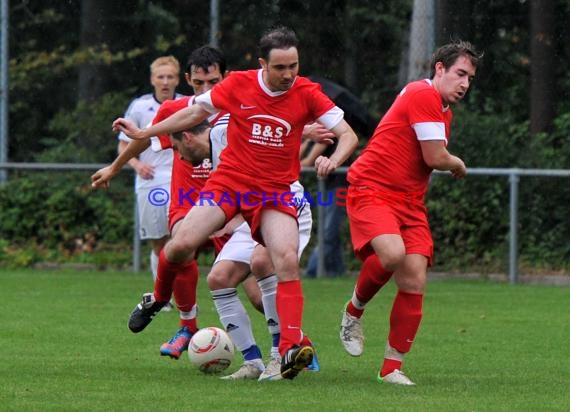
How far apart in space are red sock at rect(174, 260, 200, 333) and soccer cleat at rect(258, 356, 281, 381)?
3.53 ft

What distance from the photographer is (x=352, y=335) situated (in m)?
8.34

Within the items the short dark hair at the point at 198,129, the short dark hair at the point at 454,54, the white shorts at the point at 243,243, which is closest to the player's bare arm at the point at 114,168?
the short dark hair at the point at 198,129

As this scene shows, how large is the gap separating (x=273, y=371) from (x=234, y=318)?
1.35 ft

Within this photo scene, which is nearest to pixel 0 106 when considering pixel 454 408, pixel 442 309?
pixel 442 309

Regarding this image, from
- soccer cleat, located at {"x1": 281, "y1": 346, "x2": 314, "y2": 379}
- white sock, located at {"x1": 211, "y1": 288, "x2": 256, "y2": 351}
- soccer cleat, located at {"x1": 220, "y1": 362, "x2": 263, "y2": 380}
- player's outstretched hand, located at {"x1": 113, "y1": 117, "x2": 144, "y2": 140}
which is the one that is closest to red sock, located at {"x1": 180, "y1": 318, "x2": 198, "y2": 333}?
white sock, located at {"x1": 211, "y1": 288, "x2": 256, "y2": 351}

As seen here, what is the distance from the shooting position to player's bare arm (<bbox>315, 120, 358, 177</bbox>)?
25.0 ft

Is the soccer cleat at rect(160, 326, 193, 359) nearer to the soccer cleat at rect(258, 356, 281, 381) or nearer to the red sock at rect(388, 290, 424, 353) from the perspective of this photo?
the soccer cleat at rect(258, 356, 281, 381)

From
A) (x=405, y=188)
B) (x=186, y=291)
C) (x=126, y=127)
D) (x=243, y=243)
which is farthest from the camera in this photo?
(x=186, y=291)

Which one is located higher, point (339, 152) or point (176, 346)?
point (339, 152)

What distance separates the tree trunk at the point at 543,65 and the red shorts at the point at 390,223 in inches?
333

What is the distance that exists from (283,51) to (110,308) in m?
4.98

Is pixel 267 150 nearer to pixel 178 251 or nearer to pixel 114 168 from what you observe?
pixel 178 251

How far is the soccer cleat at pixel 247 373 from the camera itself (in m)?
8.04

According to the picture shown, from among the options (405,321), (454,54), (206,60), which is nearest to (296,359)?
(405,321)
